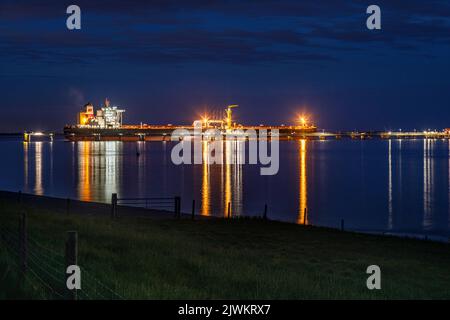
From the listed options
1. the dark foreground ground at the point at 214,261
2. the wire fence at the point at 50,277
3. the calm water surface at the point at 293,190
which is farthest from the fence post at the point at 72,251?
the calm water surface at the point at 293,190

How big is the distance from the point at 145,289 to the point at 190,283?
2.00 meters

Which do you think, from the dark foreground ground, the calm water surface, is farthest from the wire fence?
the calm water surface

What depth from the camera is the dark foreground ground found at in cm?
1267

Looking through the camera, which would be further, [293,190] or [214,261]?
[293,190]

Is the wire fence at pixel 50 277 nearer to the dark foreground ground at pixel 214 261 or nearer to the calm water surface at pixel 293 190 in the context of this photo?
the dark foreground ground at pixel 214 261

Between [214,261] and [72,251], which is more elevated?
[72,251]

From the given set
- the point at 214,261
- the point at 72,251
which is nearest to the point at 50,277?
the point at 72,251

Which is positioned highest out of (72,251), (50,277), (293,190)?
(72,251)

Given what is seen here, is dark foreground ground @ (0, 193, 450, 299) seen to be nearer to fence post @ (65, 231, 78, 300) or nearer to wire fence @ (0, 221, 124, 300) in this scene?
wire fence @ (0, 221, 124, 300)

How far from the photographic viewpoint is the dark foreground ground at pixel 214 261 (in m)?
12.7

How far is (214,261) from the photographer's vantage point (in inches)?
687

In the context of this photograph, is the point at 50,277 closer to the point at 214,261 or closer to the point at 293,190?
the point at 214,261

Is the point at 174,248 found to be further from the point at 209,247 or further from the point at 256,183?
the point at 256,183
